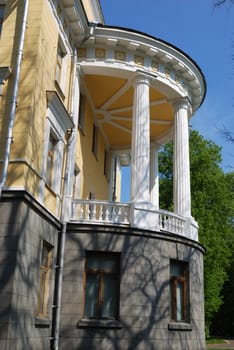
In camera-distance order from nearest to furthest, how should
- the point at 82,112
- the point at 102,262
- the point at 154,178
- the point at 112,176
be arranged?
the point at 102,262 → the point at 82,112 → the point at 154,178 → the point at 112,176

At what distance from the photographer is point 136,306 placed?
43.5ft

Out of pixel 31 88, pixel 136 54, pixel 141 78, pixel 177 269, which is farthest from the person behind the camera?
pixel 136 54

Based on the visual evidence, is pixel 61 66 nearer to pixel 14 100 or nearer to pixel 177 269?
pixel 14 100

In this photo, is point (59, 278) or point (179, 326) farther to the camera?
point (179, 326)

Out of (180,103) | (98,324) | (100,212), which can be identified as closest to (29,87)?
(100,212)

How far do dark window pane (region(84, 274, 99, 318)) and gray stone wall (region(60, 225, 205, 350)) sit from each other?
326 millimetres

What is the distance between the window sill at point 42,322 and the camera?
11.1 meters

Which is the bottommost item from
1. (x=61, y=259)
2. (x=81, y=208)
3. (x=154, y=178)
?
(x=61, y=259)

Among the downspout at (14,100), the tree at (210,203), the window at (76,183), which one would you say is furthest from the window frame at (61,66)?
the tree at (210,203)

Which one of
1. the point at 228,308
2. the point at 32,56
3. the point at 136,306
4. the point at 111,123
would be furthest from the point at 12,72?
the point at 228,308

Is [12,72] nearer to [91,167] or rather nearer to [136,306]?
[136,306]

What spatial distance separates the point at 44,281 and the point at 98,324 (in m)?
2.09

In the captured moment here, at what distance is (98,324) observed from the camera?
1286cm

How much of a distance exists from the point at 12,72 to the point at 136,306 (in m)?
7.44
